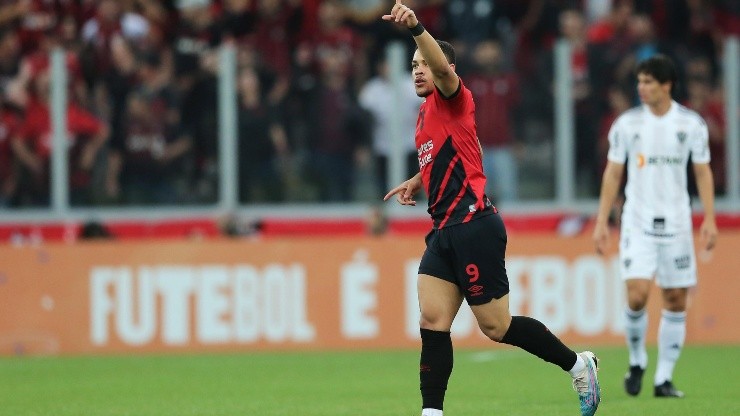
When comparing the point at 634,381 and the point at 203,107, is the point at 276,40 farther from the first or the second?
the point at 634,381

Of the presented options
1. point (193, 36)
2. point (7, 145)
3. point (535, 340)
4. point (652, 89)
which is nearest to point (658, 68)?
point (652, 89)

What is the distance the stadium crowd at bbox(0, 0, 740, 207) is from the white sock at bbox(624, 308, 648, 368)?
6.05 meters

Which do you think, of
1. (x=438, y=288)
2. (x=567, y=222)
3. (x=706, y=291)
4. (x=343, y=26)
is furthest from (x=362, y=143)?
(x=438, y=288)

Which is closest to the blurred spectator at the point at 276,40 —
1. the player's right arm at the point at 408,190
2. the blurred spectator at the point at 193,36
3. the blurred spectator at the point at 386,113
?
the blurred spectator at the point at 193,36

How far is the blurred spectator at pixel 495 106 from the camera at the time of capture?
650 inches

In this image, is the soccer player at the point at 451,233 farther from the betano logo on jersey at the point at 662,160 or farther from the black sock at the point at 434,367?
the betano logo on jersey at the point at 662,160

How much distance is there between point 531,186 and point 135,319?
4516 mm

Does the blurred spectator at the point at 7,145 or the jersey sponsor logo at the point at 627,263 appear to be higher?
the blurred spectator at the point at 7,145

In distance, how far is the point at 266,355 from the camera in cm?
1552

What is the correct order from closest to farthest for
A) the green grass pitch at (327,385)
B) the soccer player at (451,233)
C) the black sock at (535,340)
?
the soccer player at (451,233) → the black sock at (535,340) → the green grass pitch at (327,385)

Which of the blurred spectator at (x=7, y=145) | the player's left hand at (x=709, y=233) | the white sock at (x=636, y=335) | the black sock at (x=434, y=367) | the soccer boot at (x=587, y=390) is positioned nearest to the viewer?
the black sock at (x=434, y=367)

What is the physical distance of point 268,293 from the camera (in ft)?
52.5

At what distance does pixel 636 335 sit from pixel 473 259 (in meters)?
2.99

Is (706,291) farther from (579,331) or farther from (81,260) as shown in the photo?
(81,260)
